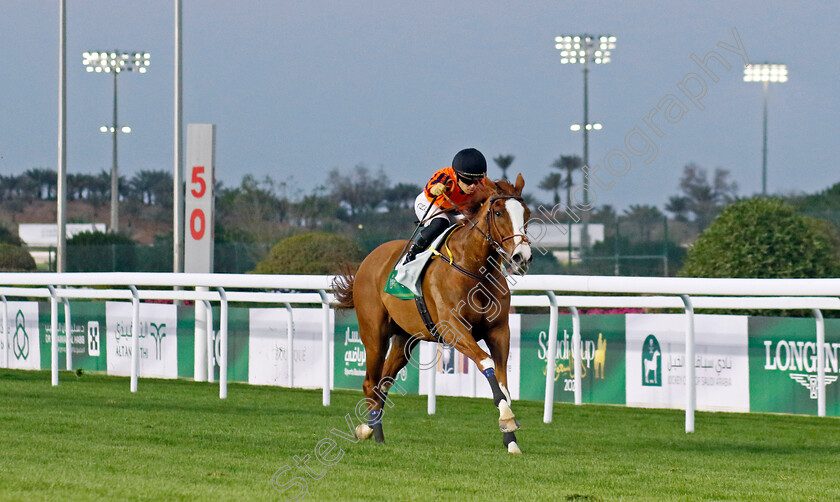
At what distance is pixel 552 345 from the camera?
783 centimetres

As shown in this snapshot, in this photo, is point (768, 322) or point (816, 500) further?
point (768, 322)

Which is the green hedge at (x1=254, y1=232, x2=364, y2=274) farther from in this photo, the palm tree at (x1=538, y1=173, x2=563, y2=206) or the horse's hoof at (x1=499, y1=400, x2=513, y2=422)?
the palm tree at (x1=538, y1=173, x2=563, y2=206)

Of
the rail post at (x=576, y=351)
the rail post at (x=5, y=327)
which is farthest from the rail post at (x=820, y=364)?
the rail post at (x=5, y=327)

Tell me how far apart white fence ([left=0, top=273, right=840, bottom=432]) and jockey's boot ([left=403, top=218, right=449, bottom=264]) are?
1.18 m

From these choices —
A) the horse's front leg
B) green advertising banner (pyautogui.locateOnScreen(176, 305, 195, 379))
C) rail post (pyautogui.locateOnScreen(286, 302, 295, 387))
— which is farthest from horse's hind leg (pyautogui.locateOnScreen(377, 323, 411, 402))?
green advertising banner (pyautogui.locateOnScreen(176, 305, 195, 379))

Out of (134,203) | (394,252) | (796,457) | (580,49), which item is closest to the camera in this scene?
(796,457)

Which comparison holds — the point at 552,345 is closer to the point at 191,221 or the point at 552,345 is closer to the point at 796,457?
the point at 796,457

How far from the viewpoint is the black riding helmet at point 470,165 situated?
635 cm

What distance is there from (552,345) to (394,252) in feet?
5.44

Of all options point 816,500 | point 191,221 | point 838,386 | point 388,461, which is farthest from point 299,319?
point 816,500

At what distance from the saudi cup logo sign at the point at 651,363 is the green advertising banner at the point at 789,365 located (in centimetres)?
83

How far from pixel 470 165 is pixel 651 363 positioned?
14.8 feet

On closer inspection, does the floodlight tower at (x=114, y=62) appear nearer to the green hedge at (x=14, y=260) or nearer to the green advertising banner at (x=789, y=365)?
the green hedge at (x=14, y=260)

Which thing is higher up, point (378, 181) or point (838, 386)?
point (378, 181)
